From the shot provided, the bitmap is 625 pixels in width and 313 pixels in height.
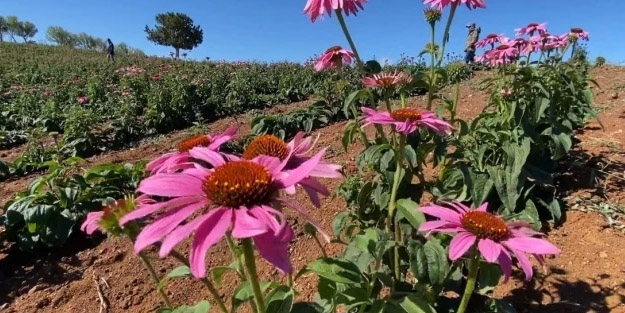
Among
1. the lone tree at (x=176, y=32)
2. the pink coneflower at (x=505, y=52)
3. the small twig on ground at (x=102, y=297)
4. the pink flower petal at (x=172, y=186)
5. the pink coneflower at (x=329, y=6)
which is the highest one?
the lone tree at (x=176, y=32)

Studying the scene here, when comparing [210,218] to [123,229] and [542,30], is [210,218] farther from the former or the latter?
[542,30]

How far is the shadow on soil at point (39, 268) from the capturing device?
247 cm

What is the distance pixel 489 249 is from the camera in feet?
3.20

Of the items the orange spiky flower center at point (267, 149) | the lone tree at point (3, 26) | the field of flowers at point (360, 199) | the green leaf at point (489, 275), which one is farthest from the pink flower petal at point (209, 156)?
the lone tree at point (3, 26)

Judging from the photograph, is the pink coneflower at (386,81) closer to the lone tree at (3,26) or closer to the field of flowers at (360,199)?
the field of flowers at (360,199)

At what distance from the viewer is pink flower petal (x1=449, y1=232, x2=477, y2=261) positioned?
38.1 inches

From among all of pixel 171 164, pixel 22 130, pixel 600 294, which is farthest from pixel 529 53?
pixel 22 130

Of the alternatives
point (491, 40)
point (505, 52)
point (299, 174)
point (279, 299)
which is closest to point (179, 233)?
point (299, 174)

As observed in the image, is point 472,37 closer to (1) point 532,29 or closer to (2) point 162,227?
(1) point 532,29

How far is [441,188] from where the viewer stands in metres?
2.03

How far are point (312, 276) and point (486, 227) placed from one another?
1.44 m

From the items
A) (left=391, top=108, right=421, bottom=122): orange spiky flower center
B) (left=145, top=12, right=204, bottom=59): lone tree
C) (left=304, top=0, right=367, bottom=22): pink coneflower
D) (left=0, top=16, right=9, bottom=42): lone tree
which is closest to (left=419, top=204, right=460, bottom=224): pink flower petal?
(left=391, top=108, right=421, bottom=122): orange spiky flower center

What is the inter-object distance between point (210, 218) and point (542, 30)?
3.16m

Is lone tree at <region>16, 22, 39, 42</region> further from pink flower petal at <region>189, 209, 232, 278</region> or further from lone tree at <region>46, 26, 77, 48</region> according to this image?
pink flower petal at <region>189, 209, 232, 278</region>
